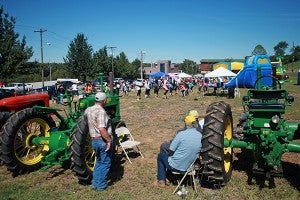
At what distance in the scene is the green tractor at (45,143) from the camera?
215 inches

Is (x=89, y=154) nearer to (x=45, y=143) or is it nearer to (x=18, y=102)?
(x=45, y=143)

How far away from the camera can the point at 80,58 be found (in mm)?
48562

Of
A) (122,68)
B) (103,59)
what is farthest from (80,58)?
(122,68)

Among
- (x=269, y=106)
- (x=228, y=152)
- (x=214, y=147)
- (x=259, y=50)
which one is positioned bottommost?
(x=228, y=152)

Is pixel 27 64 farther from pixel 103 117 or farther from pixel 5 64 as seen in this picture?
pixel 103 117

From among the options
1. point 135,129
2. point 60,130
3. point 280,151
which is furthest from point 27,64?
point 280,151

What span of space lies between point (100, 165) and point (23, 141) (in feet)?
7.43

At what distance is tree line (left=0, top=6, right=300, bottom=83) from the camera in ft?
76.3

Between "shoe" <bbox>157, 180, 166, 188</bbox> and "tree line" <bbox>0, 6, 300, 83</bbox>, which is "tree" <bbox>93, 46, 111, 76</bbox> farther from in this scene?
"shoe" <bbox>157, 180, 166, 188</bbox>

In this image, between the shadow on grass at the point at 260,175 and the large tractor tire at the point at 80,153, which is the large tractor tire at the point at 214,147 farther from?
the large tractor tire at the point at 80,153

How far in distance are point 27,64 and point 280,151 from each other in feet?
81.0

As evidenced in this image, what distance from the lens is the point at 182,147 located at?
16.9 feet

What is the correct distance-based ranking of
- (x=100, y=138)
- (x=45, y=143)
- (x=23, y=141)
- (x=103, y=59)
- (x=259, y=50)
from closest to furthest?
(x=100, y=138)
(x=45, y=143)
(x=23, y=141)
(x=259, y=50)
(x=103, y=59)

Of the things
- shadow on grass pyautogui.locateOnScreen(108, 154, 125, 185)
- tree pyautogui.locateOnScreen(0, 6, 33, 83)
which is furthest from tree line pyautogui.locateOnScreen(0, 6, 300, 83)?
shadow on grass pyautogui.locateOnScreen(108, 154, 125, 185)
